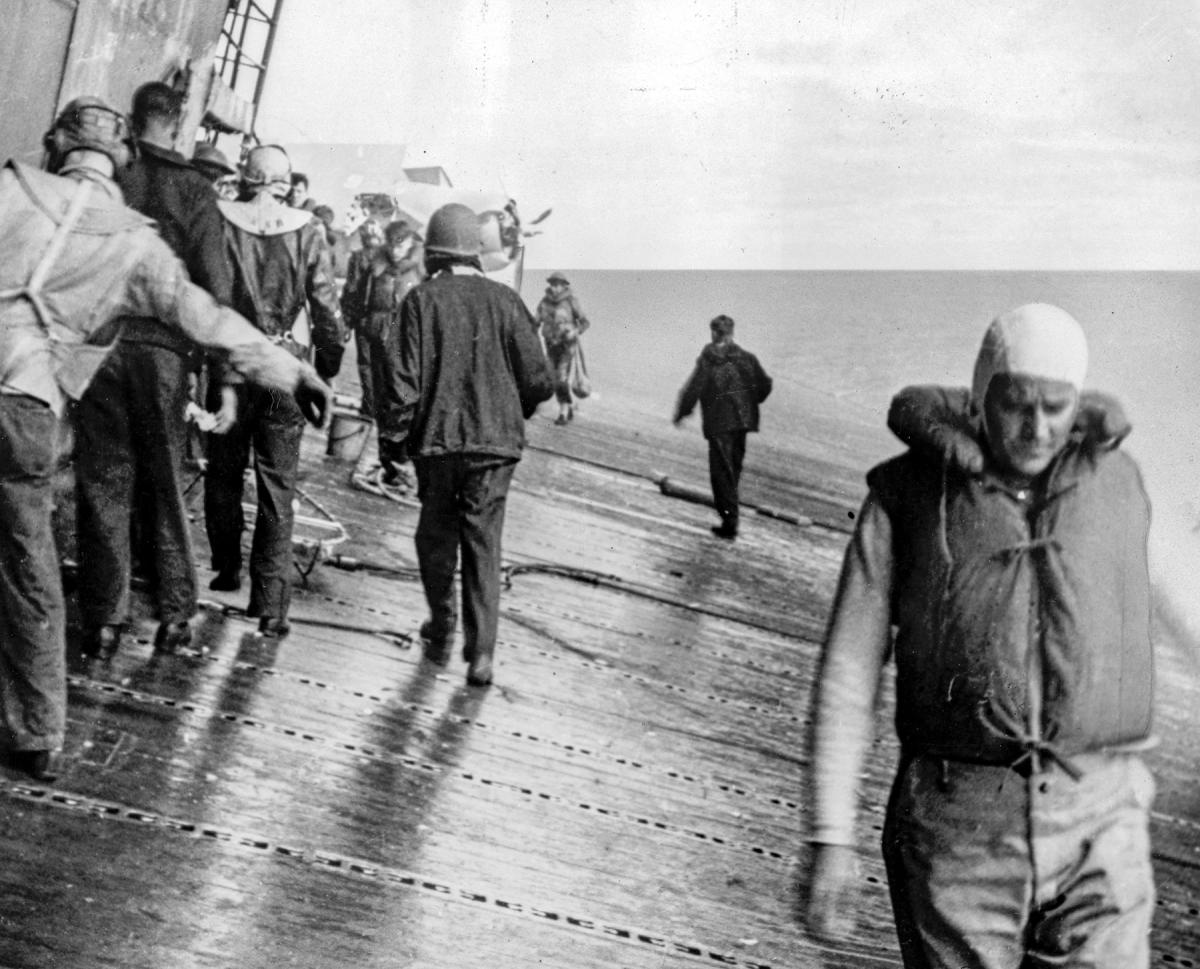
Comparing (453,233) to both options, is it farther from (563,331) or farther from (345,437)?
(563,331)

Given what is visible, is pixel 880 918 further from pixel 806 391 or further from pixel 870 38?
pixel 806 391

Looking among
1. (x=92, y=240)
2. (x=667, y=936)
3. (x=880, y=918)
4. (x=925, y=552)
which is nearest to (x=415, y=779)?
(x=667, y=936)

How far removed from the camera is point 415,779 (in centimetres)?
541

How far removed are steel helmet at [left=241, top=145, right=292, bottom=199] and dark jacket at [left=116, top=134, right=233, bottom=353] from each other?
50 centimetres

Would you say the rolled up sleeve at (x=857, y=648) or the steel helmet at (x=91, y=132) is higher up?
the steel helmet at (x=91, y=132)

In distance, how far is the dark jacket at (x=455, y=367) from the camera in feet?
21.8

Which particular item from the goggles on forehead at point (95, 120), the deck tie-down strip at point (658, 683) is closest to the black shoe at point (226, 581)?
the deck tie-down strip at point (658, 683)

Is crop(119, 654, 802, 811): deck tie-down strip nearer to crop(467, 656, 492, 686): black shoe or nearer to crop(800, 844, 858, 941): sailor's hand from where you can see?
crop(467, 656, 492, 686): black shoe

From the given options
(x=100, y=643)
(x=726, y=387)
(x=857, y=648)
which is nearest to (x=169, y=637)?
(x=100, y=643)

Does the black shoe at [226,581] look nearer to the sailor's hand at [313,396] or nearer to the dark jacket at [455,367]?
the dark jacket at [455,367]

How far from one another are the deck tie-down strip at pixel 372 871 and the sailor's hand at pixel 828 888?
1648 millimetres

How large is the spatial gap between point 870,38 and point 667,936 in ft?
19.9

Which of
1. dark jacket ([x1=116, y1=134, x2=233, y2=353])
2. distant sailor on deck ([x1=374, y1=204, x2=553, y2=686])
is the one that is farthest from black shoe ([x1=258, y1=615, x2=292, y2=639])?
dark jacket ([x1=116, y1=134, x2=233, y2=353])

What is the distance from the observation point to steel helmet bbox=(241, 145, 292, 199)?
682 cm
